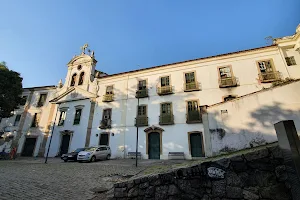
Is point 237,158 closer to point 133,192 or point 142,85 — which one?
point 133,192

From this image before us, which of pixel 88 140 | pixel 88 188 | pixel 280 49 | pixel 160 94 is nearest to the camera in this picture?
pixel 88 188

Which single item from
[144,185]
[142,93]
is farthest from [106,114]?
[144,185]

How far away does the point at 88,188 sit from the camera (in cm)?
596

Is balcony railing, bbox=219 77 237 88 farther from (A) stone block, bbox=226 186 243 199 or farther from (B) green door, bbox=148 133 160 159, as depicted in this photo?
(A) stone block, bbox=226 186 243 199

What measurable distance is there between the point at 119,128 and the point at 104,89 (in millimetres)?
6000

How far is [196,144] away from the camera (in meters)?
15.2

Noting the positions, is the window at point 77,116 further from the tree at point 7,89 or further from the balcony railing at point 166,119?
the balcony railing at point 166,119

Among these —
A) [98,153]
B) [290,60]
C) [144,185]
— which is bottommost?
[144,185]

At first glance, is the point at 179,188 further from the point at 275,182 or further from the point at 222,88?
the point at 222,88

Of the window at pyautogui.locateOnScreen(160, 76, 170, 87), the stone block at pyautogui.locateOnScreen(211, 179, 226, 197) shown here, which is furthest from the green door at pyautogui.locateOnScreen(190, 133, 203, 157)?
the stone block at pyautogui.locateOnScreen(211, 179, 226, 197)

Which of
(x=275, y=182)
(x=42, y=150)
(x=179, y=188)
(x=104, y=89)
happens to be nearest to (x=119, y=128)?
(x=104, y=89)

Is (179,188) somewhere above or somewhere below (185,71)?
below

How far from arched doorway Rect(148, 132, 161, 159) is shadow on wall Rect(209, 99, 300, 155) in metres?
9.21

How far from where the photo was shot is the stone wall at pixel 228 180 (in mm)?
3025
